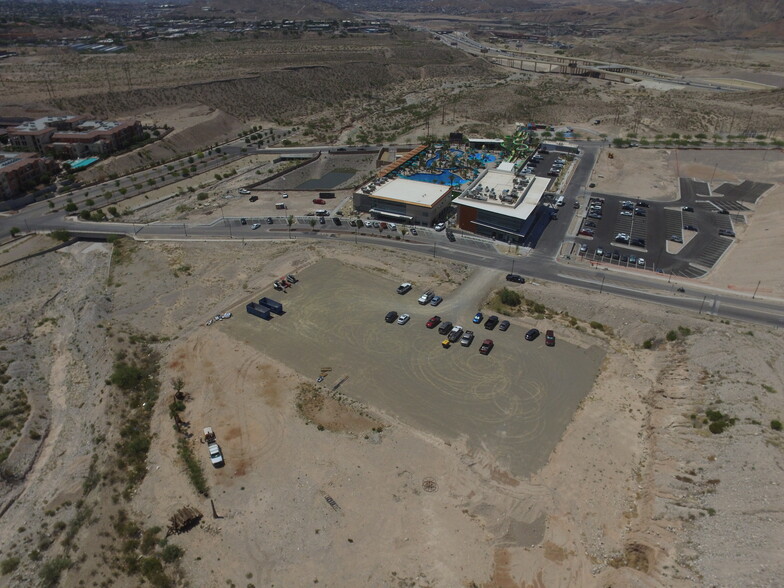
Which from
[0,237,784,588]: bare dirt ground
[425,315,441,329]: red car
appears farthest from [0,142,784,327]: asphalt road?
[425,315,441,329]: red car

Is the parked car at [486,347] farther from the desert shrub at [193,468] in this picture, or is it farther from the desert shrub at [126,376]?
the desert shrub at [126,376]

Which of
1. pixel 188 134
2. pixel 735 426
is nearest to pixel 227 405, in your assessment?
pixel 735 426

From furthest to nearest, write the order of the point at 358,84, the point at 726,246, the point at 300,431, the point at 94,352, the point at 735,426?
the point at 358,84 < the point at 726,246 < the point at 94,352 < the point at 300,431 < the point at 735,426

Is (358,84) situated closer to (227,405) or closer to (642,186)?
(642,186)

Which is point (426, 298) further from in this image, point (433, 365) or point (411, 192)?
point (411, 192)

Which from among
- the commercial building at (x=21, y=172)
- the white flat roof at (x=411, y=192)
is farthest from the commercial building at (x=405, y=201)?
the commercial building at (x=21, y=172)

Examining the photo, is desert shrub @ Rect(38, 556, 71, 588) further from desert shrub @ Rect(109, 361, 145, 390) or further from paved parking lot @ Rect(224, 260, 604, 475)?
paved parking lot @ Rect(224, 260, 604, 475)

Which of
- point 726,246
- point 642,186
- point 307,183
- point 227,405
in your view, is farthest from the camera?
point 307,183

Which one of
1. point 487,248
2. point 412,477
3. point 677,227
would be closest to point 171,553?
point 412,477
